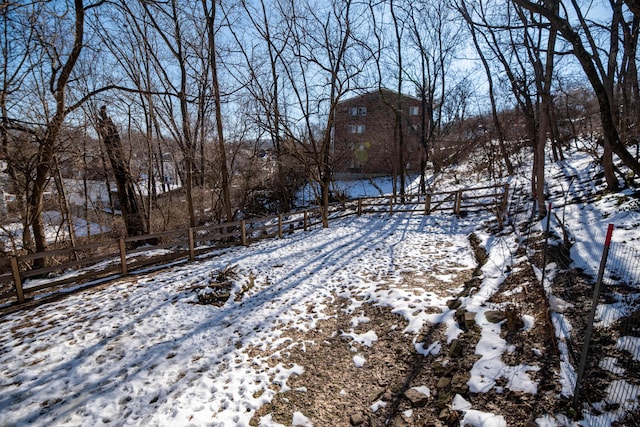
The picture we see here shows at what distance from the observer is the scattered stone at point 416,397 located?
10.5ft

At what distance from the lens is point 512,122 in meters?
20.1

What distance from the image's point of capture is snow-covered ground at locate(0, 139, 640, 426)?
125 inches

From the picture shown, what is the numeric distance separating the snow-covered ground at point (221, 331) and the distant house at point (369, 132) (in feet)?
64.4

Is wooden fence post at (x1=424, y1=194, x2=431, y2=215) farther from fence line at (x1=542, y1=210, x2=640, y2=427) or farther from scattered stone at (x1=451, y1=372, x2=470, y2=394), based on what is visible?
scattered stone at (x1=451, y1=372, x2=470, y2=394)

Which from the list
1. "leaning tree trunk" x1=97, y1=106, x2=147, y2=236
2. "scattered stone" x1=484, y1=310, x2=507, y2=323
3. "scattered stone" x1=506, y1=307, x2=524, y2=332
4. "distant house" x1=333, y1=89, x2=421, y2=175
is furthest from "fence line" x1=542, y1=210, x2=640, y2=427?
"distant house" x1=333, y1=89, x2=421, y2=175

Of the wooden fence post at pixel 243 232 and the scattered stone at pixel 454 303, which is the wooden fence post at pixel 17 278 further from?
the scattered stone at pixel 454 303

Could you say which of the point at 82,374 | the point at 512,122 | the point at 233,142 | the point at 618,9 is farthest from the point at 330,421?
the point at 512,122

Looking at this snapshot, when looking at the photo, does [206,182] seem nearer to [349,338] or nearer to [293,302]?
[293,302]

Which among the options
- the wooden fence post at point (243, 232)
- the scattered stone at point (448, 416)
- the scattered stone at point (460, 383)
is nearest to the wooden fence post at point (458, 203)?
the wooden fence post at point (243, 232)

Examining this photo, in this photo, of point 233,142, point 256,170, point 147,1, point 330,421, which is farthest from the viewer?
point 256,170

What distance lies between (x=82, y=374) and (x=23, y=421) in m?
0.69

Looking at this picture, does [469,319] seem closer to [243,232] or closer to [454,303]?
[454,303]

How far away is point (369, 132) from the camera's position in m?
28.6

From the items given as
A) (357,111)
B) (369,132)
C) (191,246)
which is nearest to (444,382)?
(191,246)
